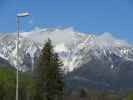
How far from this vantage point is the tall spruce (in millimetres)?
75625

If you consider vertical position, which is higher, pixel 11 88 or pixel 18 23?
pixel 18 23

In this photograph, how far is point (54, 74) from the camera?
253ft

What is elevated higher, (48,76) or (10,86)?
(48,76)

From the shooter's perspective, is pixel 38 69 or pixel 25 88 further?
pixel 25 88

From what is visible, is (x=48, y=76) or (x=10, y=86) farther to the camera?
(x=10, y=86)

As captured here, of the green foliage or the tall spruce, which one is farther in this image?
the green foliage

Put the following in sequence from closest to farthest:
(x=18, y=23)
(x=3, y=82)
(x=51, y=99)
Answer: (x=18, y=23) → (x=51, y=99) → (x=3, y=82)

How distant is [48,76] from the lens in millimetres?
76750

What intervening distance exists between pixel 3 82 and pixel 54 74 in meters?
18.3

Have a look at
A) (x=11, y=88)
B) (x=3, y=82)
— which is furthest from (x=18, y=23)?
(x=11, y=88)

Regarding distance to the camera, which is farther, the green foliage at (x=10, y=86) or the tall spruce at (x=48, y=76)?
the green foliage at (x=10, y=86)

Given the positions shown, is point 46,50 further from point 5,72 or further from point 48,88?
point 5,72

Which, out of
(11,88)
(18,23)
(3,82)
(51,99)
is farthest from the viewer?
(11,88)

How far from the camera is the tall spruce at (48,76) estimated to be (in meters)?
75.6
